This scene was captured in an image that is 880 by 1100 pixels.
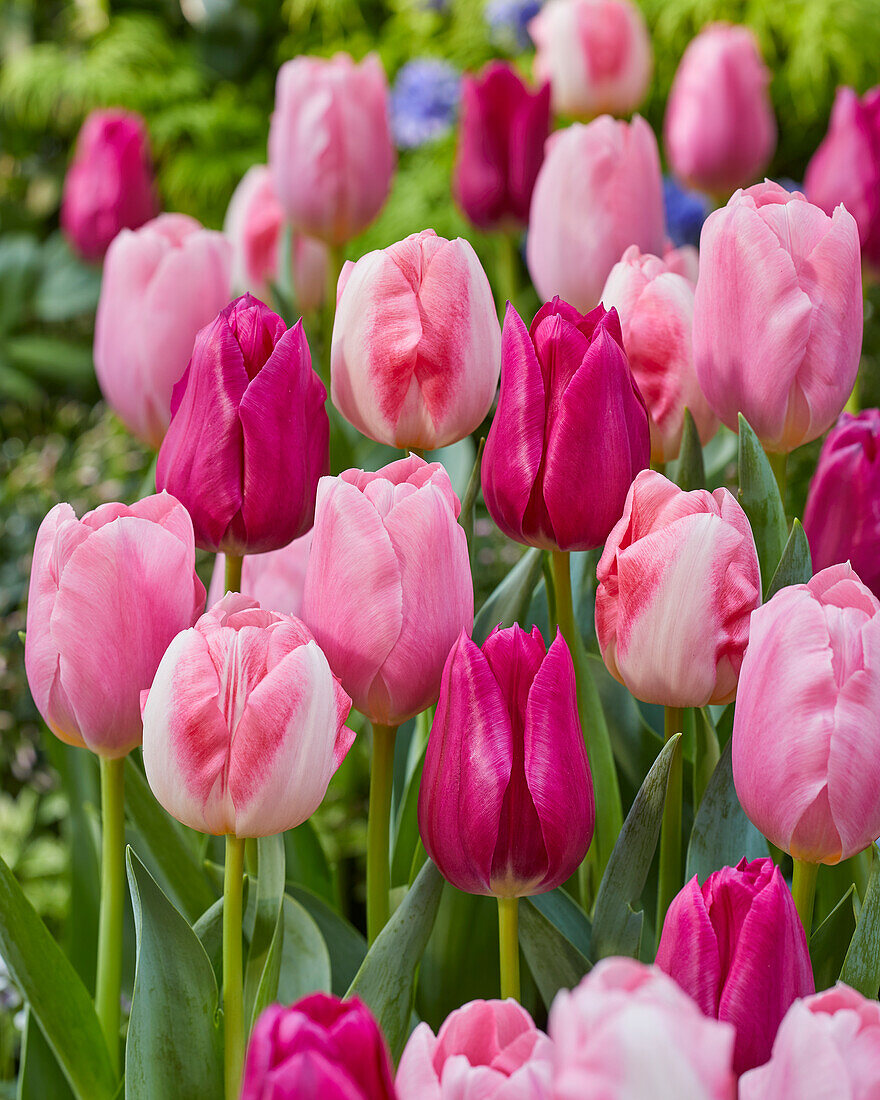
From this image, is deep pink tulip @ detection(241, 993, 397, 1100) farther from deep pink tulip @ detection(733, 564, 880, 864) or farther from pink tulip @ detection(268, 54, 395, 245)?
pink tulip @ detection(268, 54, 395, 245)

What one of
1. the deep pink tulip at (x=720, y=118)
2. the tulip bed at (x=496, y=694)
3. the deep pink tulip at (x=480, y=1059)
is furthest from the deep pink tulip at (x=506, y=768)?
the deep pink tulip at (x=720, y=118)

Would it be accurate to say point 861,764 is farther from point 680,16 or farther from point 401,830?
point 680,16

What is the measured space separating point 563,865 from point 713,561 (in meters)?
0.13

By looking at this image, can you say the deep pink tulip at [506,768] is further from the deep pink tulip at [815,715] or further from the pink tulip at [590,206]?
the pink tulip at [590,206]

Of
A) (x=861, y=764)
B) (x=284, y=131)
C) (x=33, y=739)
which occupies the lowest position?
(x=33, y=739)

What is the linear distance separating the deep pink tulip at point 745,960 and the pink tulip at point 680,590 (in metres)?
0.11

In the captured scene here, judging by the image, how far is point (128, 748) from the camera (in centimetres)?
53

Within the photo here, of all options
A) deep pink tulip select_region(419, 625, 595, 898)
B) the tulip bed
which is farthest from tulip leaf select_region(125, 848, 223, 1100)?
deep pink tulip select_region(419, 625, 595, 898)

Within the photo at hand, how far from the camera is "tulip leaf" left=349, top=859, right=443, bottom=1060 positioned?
479 millimetres

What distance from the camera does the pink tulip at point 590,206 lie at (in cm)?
80

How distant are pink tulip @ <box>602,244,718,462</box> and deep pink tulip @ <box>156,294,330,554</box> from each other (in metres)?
0.17

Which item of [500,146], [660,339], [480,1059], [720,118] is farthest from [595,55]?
[480,1059]

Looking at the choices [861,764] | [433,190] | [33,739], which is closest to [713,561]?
[861,764]

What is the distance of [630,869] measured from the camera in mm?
499
